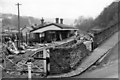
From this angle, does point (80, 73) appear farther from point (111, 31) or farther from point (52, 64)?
point (111, 31)

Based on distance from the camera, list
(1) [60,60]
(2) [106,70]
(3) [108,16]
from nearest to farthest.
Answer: (2) [106,70] < (1) [60,60] < (3) [108,16]

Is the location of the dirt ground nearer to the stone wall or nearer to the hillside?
the stone wall

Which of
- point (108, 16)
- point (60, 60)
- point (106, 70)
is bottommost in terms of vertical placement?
point (106, 70)

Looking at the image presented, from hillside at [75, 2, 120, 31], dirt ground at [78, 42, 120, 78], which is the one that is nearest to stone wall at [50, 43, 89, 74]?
dirt ground at [78, 42, 120, 78]

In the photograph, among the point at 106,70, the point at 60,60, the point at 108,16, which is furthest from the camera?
the point at 108,16

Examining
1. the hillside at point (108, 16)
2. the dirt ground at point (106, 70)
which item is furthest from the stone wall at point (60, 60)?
the hillside at point (108, 16)

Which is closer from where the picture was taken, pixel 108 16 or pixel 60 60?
pixel 60 60

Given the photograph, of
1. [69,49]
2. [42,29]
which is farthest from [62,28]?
[69,49]

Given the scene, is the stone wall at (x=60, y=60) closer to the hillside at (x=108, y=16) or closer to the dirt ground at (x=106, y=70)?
the dirt ground at (x=106, y=70)

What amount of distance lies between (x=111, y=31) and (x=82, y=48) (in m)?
7.19

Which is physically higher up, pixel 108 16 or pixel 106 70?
pixel 108 16

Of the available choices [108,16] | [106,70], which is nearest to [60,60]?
[106,70]

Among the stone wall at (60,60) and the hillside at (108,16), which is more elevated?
the hillside at (108,16)

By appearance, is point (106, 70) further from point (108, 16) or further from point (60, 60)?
point (108, 16)
